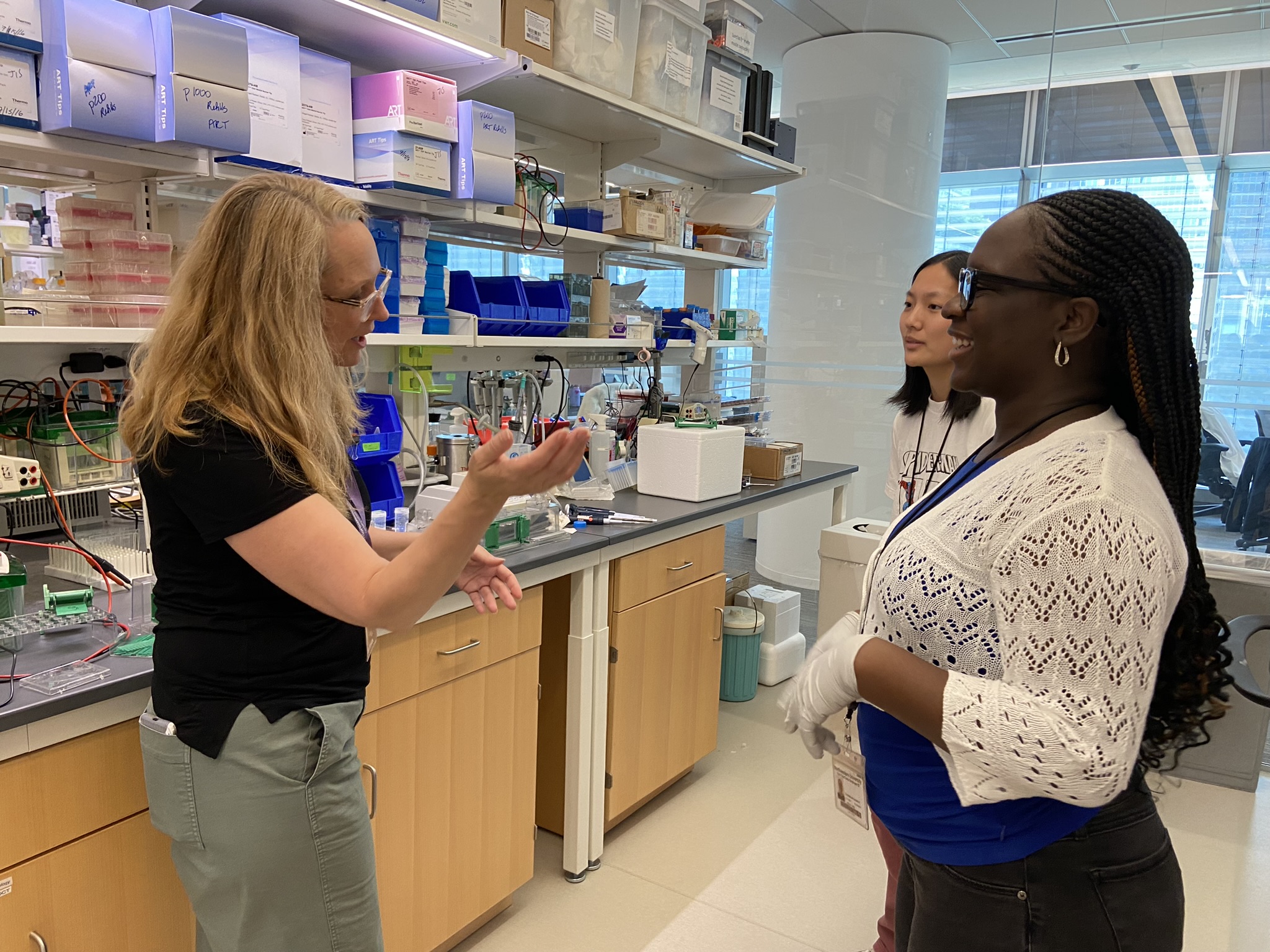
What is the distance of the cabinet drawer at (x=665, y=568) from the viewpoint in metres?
2.38

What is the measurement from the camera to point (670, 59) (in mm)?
2811

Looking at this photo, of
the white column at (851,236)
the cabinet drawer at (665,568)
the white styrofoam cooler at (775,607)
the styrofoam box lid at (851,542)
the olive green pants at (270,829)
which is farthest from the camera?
the white column at (851,236)

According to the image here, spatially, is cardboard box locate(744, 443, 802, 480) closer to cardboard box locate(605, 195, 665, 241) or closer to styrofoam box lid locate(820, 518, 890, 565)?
styrofoam box lid locate(820, 518, 890, 565)

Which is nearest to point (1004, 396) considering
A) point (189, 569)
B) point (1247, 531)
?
point (189, 569)

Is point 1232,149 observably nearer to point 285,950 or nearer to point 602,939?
point 602,939

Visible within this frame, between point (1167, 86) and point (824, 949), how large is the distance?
3380mm

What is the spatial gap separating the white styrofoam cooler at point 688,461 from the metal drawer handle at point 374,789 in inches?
51.0

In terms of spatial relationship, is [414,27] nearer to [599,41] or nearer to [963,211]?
[599,41]

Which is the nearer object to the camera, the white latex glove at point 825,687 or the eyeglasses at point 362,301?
the white latex glove at point 825,687

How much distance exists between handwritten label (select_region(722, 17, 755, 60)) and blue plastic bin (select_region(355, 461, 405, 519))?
6.42 feet

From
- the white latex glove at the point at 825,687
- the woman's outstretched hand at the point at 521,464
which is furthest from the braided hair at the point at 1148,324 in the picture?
the woman's outstretched hand at the point at 521,464

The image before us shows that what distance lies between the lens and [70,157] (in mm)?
1696

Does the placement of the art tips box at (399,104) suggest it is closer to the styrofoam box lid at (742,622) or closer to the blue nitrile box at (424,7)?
the blue nitrile box at (424,7)

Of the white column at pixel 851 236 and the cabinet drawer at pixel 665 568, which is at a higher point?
the white column at pixel 851 236
